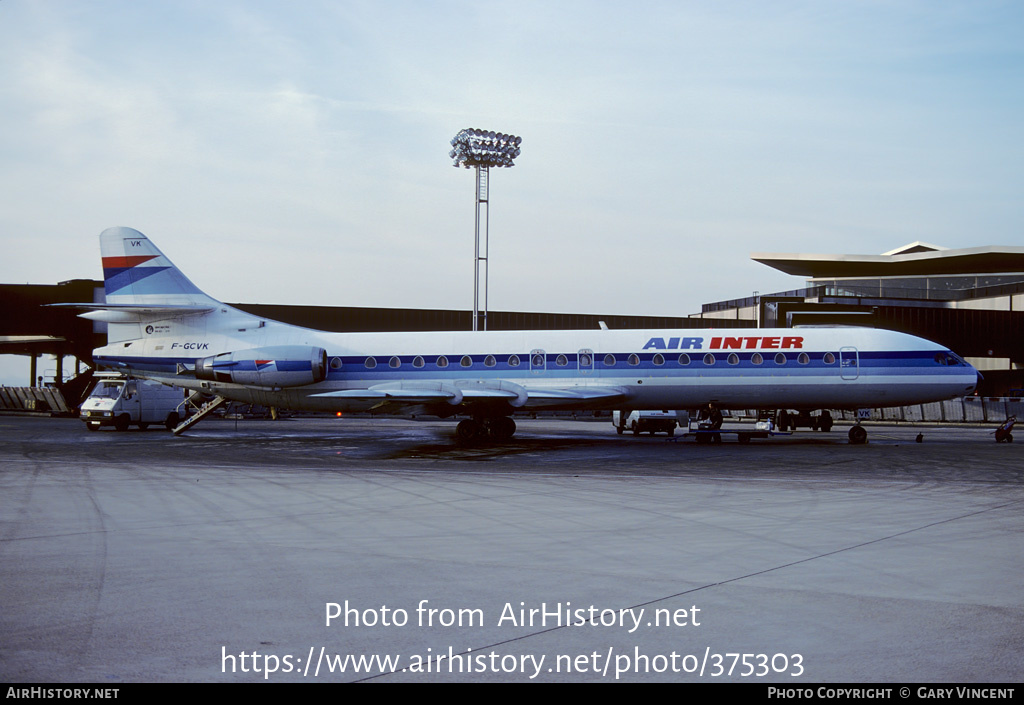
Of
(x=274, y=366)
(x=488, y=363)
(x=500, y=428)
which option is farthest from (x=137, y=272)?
(x=500, y=428)

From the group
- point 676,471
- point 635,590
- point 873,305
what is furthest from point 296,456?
point 873,305

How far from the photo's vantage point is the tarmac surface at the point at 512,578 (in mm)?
5188

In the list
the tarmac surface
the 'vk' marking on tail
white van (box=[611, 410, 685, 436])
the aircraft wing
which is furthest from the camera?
white van (box=[611, 410, 685, 436])

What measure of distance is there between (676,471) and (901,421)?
38511 mm

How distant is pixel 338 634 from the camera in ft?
18.7

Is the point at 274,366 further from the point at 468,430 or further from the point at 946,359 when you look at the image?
the point at 946,359

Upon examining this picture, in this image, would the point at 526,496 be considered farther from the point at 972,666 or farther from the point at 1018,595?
the point at 972,666

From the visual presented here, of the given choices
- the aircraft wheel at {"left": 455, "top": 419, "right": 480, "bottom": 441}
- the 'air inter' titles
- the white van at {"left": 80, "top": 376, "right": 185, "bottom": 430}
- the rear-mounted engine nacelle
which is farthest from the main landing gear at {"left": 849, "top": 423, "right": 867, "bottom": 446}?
the white van at {"left": 80, "top": 376, "right": 185, "bottom": 430}

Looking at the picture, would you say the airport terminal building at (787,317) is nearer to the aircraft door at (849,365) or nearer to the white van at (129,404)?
the white van at (129,404)

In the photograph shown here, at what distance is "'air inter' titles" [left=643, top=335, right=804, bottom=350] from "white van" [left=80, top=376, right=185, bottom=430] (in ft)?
67.9

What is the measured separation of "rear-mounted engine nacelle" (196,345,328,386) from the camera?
89.9 feet

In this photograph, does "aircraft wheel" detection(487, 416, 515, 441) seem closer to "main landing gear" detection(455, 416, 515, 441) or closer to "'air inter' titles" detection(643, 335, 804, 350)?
"main landing gear" detection(455, 416, 515, 441)

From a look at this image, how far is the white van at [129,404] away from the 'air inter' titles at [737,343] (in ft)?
67.9

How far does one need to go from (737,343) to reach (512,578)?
2028 cm
